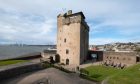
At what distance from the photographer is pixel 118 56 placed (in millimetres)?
45938

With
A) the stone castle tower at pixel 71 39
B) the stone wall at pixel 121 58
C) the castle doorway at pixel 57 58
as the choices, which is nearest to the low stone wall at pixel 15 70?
the stone castle tower at pixel 71 39

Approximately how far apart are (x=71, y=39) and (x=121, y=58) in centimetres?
1252

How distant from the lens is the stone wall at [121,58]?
43.5m

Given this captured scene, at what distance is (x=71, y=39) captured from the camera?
157ft

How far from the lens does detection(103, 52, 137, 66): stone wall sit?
4353 cm

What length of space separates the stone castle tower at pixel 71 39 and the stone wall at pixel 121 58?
6.09 m

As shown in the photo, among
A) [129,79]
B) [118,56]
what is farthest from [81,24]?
[129,79]

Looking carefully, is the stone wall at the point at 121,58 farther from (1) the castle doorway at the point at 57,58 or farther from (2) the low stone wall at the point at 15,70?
(2) the low stone wall at the point at 15,70

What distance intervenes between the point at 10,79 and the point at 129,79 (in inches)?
599

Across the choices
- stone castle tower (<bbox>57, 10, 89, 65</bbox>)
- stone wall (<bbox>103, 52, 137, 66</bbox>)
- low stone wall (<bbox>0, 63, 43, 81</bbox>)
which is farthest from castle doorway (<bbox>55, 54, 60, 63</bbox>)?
low stone wall (<bbox>0, 63, 43, 81</bbox>)

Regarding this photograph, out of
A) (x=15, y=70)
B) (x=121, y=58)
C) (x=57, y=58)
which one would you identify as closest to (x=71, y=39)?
(x=57, y=58)

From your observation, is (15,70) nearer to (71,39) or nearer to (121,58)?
(71,39)

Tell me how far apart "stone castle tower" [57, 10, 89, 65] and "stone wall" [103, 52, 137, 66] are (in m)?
A: 6.09

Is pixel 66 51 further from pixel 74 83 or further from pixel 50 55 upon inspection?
pixel 74 83
